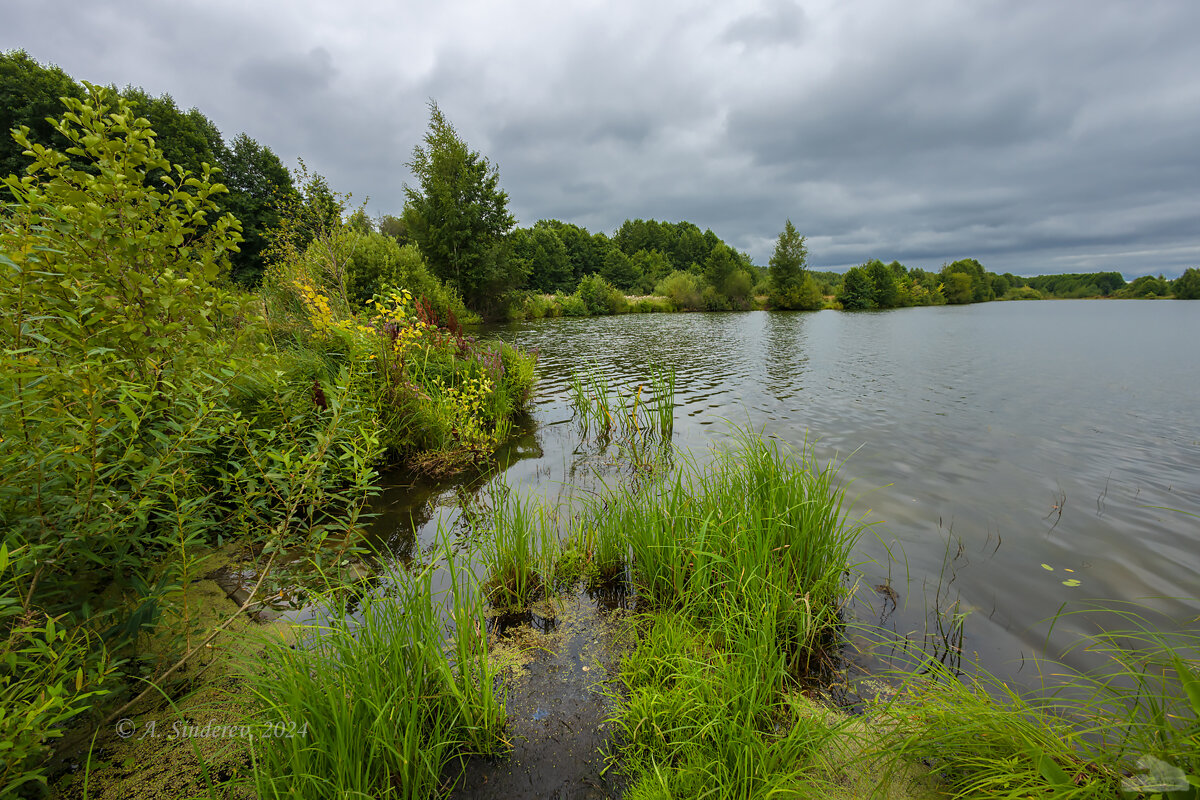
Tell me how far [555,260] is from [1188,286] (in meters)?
79.3

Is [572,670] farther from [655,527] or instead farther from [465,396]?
[465,396]

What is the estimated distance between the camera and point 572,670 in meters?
2.58

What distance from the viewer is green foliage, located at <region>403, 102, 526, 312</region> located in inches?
1021

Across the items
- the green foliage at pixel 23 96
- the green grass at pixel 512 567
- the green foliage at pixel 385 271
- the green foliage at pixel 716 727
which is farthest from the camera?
the green foliage at pixel 23 96

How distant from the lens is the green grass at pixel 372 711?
62.9 inches

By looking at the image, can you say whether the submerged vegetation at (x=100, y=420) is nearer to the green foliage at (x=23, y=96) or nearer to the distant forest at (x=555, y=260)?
the distant forest at (x=555, y=260)

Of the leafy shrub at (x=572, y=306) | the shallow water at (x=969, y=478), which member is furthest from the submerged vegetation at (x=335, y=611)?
the leafy shrub at (x=572, y=306)

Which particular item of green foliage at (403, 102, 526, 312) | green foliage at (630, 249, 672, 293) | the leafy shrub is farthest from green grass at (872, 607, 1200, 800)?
green foliage at (630, 249, 672, 293)

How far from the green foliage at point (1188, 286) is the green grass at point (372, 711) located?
89651 millimetres

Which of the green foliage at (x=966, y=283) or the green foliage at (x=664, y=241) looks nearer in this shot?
the green foliage at (x=966, y=283)

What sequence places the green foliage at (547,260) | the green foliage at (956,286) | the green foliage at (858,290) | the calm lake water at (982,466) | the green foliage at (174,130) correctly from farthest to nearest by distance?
1. the green foliage at (956,286)
2. the green foliage at (547,260)
3. the green foliage at (858,290)
4. the green foliage at (174,130)
5. the calm lake water at (982,466)

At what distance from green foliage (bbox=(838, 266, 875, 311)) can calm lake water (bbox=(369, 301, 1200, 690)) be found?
136ft

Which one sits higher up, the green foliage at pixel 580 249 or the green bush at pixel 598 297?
the green foliage at pixel 580 249

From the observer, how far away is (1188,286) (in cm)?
5412
